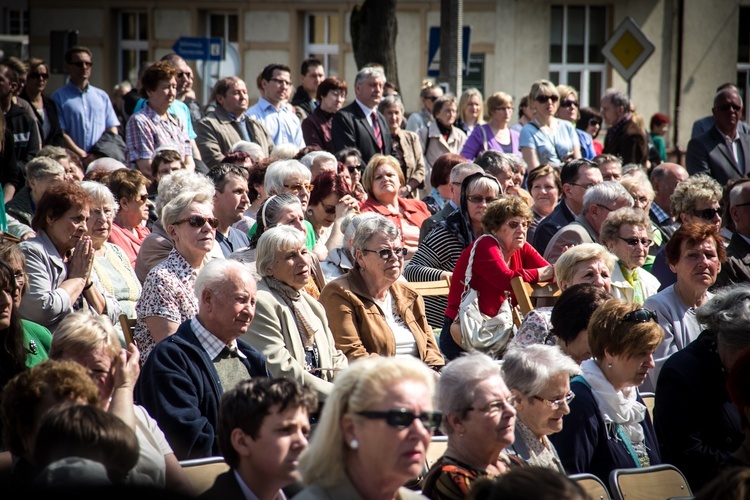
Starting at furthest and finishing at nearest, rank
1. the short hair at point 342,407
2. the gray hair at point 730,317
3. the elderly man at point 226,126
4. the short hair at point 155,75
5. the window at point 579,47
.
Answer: the window at point 579,47
the elderly man at point 226,126
the short hair at point 155,75
the gray hair at point 730,317
the short hair at point 342,407

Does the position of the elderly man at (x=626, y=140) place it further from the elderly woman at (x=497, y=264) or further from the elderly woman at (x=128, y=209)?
the elderly woman at (x=128, y=209)

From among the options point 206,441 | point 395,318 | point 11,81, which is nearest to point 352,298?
point 395,318

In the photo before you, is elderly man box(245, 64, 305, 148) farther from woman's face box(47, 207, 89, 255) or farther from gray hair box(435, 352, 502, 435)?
gray hair box(435, 352, 502, 435)

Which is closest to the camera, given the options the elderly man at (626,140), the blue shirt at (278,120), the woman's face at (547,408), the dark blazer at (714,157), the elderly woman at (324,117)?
the woman's face at (547,408)

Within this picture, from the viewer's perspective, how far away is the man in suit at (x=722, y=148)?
1137 cm

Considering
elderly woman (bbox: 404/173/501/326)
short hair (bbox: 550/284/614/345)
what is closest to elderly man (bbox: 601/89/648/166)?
elderly woman (bbox: 404/173/501/326)

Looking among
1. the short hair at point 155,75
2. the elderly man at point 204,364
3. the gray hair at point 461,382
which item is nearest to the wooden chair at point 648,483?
the gray hair at point 461,382

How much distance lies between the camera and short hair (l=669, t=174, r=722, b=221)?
27.8ft

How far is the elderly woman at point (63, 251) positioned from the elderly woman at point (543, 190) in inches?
174

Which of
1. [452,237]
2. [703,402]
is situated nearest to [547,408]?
[703,402]

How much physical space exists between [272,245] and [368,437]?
8.15ft

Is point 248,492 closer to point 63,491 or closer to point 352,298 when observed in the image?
point 63,491

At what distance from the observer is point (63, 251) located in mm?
6121

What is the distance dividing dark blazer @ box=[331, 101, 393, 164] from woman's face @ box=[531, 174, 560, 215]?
2.34 m
